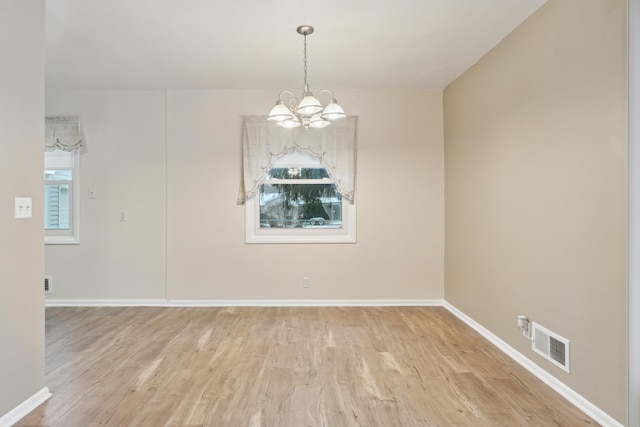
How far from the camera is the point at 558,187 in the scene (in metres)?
2.44

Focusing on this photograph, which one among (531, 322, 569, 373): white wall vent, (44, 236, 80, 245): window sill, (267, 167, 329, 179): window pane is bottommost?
(531, 322, 569, 373): white wall vent

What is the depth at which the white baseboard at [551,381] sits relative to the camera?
2079mm

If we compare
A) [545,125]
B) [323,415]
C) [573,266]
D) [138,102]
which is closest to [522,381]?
[573,266]

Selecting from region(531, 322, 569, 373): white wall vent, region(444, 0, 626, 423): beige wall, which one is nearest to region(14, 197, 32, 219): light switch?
region(444, 0, 626, 423): beige wall

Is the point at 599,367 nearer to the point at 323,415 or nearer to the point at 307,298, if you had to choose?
the point at 323,415

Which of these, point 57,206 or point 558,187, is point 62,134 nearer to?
point 57,206

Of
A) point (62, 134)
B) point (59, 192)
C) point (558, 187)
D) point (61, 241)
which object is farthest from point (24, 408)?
point (558, 187)

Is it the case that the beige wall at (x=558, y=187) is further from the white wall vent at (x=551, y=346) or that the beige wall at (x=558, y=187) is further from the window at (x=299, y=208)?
the window at (x=299, y=208)

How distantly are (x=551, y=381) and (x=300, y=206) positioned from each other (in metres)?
3.08

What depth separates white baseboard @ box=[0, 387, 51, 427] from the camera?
2027 mm

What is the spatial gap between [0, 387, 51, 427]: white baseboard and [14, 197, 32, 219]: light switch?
1.08m

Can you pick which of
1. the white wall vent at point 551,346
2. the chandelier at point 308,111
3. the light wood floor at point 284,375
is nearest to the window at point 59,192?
the light wood floor at point 284,375

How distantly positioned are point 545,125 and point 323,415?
239 cm

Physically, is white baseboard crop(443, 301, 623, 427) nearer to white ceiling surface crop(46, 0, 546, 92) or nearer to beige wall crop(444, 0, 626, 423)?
beige wall crop(444, 0, 626, 423)
